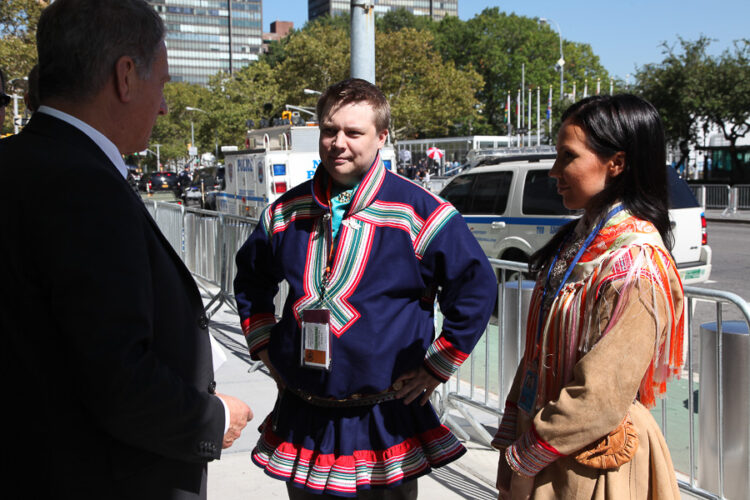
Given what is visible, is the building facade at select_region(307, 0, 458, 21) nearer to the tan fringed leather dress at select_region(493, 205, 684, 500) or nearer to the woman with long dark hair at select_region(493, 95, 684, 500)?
the woman with long dark hair at select_region(493, 95, 684, 500)

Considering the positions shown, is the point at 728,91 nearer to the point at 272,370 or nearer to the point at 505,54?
the point at 272,370

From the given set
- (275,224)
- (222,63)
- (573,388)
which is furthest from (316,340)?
(222,63)

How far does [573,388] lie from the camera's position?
178 centimetres

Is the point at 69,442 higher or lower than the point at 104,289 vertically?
lower

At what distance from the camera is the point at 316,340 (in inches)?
92.0

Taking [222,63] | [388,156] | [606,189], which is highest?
[222,63]

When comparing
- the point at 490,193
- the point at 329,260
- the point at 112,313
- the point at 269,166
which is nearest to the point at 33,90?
the point at 329,260

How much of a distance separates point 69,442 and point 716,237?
18.9m

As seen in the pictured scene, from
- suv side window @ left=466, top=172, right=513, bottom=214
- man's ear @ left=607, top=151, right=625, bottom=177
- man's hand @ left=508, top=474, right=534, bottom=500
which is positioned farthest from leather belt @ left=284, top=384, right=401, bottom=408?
suv side window @ left=466, top=172, right=513, bottom=214

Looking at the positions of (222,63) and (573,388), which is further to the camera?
(222,63)

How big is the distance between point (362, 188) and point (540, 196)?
6.84m

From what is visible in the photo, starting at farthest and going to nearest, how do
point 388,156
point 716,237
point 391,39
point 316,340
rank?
point 391,39, point 716,237, point 388,156, point 316,340

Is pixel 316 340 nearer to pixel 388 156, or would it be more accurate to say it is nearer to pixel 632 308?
pixel 632 308

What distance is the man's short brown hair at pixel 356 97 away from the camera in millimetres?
2555
